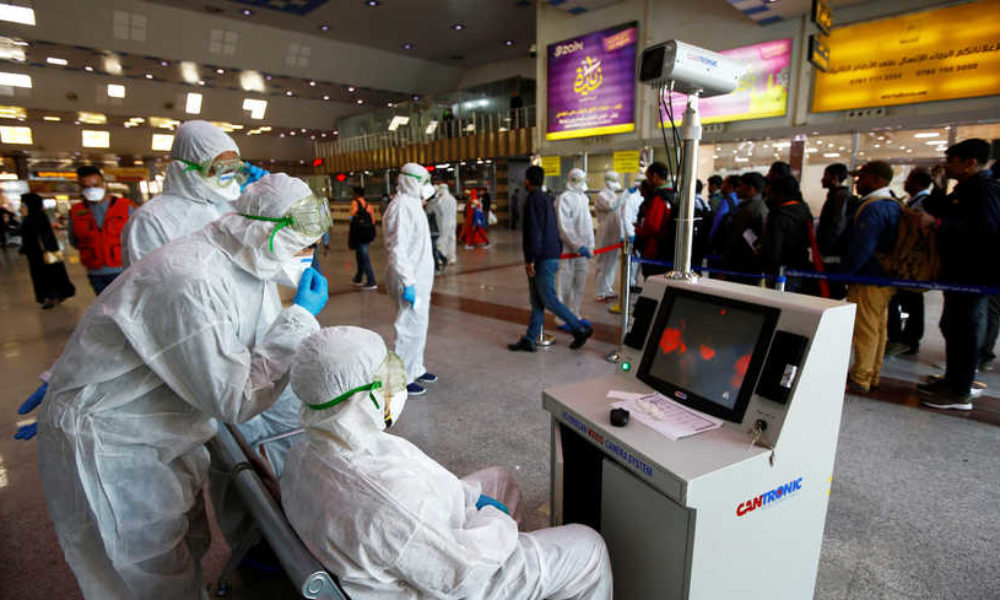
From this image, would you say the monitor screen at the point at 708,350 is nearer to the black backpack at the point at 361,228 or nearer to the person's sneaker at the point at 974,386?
the person's sneaker at the point at 974,386

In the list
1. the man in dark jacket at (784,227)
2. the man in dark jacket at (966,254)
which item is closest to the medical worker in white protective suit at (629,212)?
the man in dark jacket at (784,227)

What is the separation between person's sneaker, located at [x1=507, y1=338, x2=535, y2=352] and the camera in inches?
181

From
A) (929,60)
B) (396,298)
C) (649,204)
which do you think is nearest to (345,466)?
(396,298)

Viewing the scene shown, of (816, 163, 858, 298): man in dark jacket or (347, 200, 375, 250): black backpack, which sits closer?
(816, 163, 858, 298): man in dark jacket

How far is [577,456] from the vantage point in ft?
5.83

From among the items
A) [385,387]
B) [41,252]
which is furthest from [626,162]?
[41,252]

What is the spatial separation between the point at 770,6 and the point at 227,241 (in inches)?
332

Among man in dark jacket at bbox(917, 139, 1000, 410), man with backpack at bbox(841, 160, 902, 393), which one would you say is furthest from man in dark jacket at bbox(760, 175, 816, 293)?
man in dark jacket at bbox(917, 139, 1000, 410)

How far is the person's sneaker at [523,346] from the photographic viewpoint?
461 centimetres

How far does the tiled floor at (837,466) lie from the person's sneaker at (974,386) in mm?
95

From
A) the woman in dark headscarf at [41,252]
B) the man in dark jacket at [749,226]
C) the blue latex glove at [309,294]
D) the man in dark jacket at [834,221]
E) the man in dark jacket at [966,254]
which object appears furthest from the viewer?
the woman in dark headscarf at [41,252]

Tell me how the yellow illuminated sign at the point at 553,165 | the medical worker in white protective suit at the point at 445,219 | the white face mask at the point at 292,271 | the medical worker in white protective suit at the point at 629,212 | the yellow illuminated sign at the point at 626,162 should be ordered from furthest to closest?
the medical worker in white protective suit at the point at 445,219, the yellow illuminated sign at the point at 553,165, the yellow illuminated sign at the point at 626,162, the medical worker in white protective suit at the point at 629,212, the white face mask at the point at 292,271

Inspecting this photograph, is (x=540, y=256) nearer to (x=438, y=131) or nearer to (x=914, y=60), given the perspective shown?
(x=914, y=60)

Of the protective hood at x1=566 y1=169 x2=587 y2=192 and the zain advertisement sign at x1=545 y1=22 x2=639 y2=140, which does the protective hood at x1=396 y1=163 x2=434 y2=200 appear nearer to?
the protective hood at x1=566 y1=169 x2=587 y2=192
